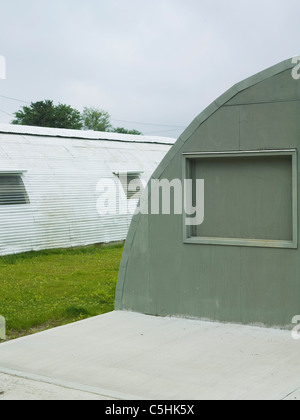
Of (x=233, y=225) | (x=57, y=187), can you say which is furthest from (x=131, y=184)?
(x=233, y=225)

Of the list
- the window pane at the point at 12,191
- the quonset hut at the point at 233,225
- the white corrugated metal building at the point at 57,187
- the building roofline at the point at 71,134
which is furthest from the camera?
the building roofline at the point at 71,134

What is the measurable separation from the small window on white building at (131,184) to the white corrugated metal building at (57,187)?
5cm

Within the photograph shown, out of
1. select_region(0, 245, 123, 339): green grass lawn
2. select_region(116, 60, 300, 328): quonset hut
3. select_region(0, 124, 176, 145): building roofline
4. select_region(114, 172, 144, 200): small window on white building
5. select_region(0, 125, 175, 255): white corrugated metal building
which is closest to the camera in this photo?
select_region(116, 60, 300, 328): quonset hut

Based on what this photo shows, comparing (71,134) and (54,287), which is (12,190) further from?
(54,287)

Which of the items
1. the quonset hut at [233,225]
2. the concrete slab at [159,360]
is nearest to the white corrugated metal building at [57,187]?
the quonset hut at [233,225]

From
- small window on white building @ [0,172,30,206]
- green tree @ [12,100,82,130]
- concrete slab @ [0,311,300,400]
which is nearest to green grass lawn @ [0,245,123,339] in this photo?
concrete slab @ [0,311,300,400]

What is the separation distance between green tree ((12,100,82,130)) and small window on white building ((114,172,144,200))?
38.1 metres

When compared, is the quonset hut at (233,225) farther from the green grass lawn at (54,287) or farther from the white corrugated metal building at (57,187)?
the white corrugated metal building at (57,187)

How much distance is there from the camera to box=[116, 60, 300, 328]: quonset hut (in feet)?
29.0

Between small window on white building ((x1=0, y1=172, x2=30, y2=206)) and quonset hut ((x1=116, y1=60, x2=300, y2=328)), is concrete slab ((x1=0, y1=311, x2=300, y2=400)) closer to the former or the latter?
quonset hut ((x1=116, y1=60, x2=300, y2=328))

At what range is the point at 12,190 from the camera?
65.0 ft

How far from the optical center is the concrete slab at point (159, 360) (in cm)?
658

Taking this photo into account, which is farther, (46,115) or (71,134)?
(46,115)

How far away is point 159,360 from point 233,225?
2.57 meters
